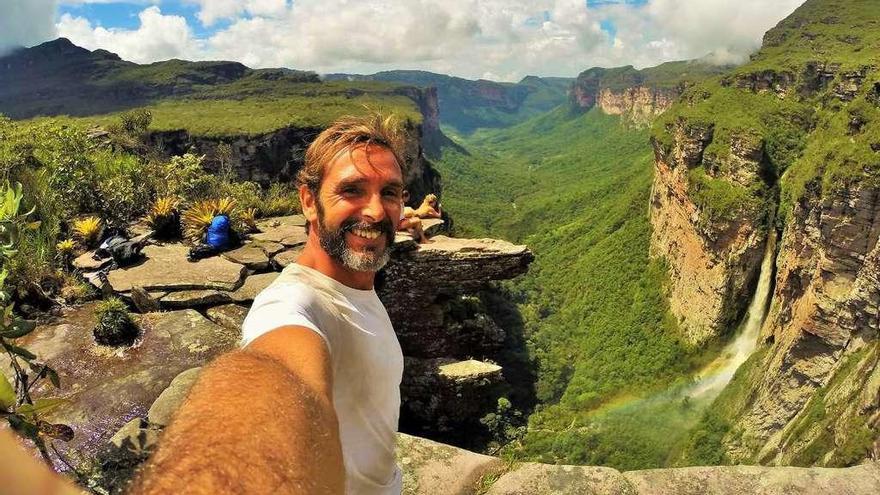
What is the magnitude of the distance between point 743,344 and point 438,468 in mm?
68018

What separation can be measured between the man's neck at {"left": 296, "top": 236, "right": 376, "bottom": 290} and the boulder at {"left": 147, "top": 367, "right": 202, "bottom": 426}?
404 centimetres

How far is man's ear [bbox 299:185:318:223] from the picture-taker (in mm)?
3290

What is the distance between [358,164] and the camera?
3201mm

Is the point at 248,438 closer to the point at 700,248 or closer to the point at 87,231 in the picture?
the point at 87,231

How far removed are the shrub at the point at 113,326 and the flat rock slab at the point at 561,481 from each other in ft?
21.8

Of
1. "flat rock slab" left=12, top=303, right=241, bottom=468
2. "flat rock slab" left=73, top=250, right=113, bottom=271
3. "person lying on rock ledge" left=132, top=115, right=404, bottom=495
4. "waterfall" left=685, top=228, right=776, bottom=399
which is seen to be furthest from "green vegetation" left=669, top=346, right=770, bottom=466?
"person lying on rock ledge" left=132, top=115, right=404, bottom=495

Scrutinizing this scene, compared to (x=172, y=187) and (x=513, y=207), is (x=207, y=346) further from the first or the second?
(x=513, y=207)

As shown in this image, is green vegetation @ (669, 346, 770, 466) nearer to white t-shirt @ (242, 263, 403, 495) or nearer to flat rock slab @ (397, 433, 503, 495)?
flat rock slab @ (397, 433, 503, 495)

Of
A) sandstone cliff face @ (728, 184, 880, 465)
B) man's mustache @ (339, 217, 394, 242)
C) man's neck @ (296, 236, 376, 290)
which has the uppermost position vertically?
man's mustache @ (339, 217, 394, 242)

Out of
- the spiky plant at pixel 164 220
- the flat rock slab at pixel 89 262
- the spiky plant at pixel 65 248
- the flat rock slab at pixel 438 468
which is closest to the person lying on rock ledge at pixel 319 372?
the flat rock slab at pixel 438 468

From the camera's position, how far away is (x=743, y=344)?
61.5 m

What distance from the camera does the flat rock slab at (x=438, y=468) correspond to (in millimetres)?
4609

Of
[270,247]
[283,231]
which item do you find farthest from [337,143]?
[283,231]

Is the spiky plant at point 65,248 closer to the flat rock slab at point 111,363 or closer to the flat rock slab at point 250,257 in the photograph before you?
the flat rock slab at point 111,363
